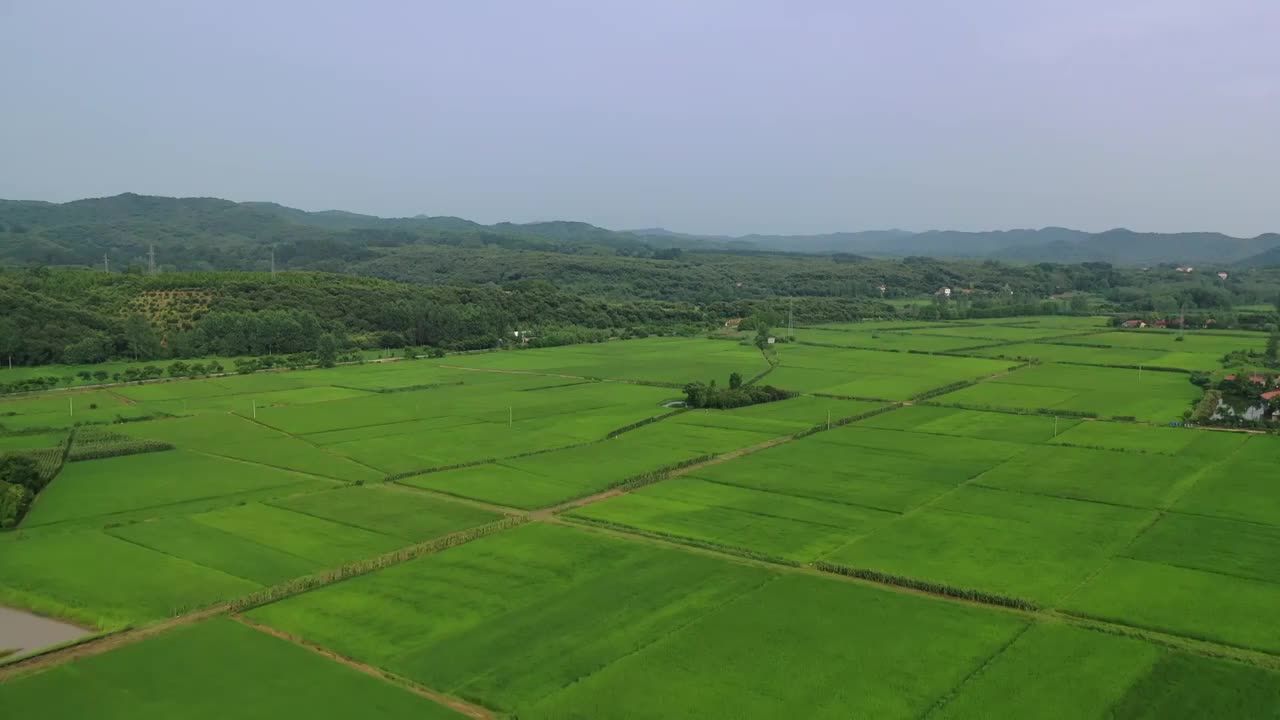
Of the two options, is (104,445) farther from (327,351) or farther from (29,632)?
(327,351)

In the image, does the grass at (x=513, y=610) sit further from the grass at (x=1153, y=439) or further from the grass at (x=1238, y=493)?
the grass at (x=1153, y=439)

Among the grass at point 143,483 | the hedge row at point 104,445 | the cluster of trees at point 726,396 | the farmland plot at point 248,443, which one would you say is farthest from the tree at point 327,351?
the cluster of trees at point 726,396

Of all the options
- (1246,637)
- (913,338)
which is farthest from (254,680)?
(913,338)

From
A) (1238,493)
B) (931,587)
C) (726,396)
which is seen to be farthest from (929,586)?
(726,396)

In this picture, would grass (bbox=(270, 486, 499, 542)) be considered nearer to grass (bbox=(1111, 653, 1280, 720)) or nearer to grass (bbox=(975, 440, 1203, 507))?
grass (bbox=(1111, 653, 1280, 720))

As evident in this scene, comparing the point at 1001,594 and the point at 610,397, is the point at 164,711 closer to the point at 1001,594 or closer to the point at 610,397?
the point at 1001,594
